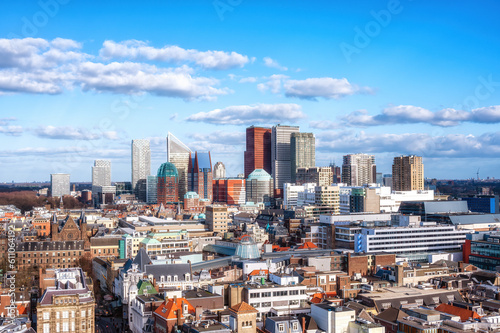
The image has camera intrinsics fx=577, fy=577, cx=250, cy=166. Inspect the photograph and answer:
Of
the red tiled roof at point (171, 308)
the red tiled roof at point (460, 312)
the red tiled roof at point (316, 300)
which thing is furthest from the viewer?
the red tiled roof at point (316, 300)

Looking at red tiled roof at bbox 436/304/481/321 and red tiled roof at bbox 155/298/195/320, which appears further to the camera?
red tiled roof at bbox 436/304/481/321

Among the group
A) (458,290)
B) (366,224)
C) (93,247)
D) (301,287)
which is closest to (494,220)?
(366,224)

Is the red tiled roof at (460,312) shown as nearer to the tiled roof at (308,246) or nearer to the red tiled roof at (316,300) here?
the red tiled roof at (316,300)

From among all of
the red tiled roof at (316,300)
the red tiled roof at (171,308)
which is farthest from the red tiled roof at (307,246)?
the red tiled roof at (171,308)

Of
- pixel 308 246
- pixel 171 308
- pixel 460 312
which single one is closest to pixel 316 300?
pixel 460 312

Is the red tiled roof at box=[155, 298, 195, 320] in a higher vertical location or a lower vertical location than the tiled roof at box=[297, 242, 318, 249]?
lower

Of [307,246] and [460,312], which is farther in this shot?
[307,246]

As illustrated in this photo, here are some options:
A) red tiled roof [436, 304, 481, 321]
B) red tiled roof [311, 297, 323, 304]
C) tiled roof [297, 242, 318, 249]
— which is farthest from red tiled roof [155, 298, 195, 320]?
tiled roof [297, 242, 318, 249]

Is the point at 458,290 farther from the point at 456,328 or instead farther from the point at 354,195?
the point at 354,195

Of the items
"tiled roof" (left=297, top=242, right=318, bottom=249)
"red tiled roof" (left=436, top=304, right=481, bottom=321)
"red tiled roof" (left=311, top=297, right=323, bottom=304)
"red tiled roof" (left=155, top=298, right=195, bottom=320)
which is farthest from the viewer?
"tiled roof" (left=297, top=242, right=318, bottom=249)

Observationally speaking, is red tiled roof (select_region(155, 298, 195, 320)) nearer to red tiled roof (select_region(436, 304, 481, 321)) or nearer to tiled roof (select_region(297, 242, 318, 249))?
red tiled roof (select_region(436, 304, 481, 321))

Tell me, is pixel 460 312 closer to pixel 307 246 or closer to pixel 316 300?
pixel 316 300
